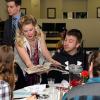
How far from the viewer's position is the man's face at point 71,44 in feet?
12.5

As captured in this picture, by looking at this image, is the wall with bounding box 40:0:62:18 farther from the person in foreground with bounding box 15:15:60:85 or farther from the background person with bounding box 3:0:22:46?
the person in foreground with bounding box 15:15:60:85

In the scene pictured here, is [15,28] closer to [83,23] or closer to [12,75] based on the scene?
[12,75]

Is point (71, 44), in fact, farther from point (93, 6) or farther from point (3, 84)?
point (93, 6)

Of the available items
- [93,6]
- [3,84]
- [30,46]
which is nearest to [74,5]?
[93,6]

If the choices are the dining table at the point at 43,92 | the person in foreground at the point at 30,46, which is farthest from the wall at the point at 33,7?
the dining table at the point at 43,92

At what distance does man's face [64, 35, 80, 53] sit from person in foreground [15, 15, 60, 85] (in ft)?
0.72

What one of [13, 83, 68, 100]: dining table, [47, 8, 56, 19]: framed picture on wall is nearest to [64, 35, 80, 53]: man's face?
[13, 83, 68, 100]: dining table

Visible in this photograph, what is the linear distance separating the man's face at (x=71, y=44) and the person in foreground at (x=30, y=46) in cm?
22

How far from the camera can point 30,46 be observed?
3939 millimetres

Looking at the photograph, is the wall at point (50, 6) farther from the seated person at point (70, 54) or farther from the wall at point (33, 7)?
the seated person at point (70, 54)

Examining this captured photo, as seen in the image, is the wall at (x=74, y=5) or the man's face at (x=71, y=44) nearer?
the man's face at (x=71, y=44)

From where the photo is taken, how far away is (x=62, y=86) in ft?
10.7

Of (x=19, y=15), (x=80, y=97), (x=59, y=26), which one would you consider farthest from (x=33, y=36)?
(x=59, y=26)

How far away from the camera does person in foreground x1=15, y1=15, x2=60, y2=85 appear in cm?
379
